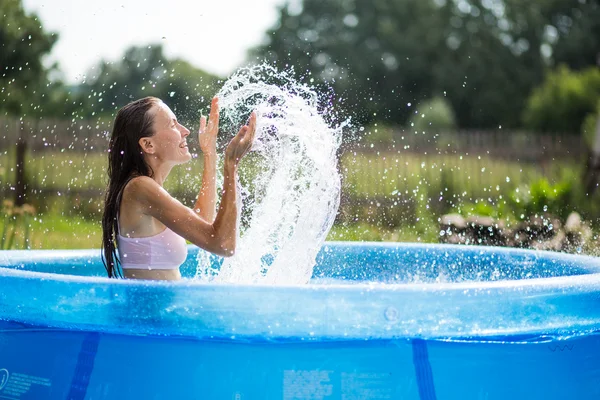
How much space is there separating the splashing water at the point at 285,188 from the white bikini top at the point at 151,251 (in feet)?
2.46

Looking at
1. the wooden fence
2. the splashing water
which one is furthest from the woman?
the wooden fence

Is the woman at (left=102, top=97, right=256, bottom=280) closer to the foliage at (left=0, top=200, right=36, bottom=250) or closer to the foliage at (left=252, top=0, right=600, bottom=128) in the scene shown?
the foliage at (left=0, top=200, right=36, bottom=250)

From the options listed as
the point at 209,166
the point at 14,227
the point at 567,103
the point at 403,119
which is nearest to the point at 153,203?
the point at 209,166

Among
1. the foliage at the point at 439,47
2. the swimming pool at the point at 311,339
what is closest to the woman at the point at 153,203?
the swimming pool at the point at 311,339

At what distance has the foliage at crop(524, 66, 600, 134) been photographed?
25766 millimetres

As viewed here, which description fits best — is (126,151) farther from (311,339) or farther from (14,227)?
(14,227)

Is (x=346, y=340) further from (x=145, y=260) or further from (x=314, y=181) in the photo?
(x=314, y=181)

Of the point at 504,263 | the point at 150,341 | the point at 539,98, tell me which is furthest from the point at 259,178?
the point at 539,98

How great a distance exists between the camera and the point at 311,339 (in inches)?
85.6

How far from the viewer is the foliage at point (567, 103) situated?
25.8m

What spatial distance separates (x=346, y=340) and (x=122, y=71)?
1444 inches

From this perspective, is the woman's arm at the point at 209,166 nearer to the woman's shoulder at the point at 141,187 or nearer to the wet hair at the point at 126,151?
the wet hair at the point at 126,151

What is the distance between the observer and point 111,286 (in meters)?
2.22

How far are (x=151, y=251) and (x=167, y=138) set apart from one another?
1.41 ft
